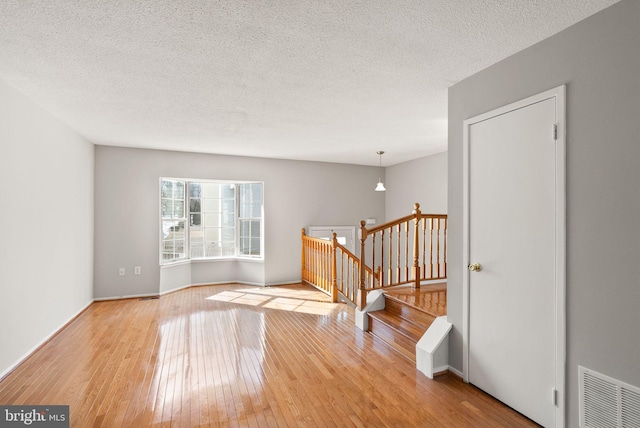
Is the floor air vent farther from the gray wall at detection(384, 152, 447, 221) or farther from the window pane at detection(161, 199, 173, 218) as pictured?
the window pane at detection(161, 199, 173, 218)

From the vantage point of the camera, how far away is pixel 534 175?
204 cm

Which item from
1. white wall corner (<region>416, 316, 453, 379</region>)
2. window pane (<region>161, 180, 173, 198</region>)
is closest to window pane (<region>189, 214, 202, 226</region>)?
window pane (<region>161, 180, 173, 198</region>)

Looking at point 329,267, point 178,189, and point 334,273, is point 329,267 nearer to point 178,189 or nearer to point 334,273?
point 334,273

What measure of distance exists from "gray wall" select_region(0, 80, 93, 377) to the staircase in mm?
3507

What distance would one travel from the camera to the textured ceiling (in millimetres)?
1702

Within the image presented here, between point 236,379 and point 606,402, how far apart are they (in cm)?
249

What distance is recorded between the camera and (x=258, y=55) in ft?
7.15

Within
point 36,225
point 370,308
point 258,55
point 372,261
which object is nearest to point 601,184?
point 258,55

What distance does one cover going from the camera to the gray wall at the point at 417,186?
5.52 metres

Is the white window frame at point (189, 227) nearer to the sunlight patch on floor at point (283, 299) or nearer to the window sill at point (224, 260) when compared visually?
the window sill at point (224, 260)

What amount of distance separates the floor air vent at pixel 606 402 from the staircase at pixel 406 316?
121 centimetres

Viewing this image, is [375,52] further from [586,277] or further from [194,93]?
[586,277]

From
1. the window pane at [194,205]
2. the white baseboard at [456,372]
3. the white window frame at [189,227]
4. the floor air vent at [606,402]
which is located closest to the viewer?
the floor air vent at [606,402]

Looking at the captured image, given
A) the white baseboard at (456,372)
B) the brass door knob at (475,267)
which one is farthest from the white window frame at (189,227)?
the brass door knob at (475,267)
